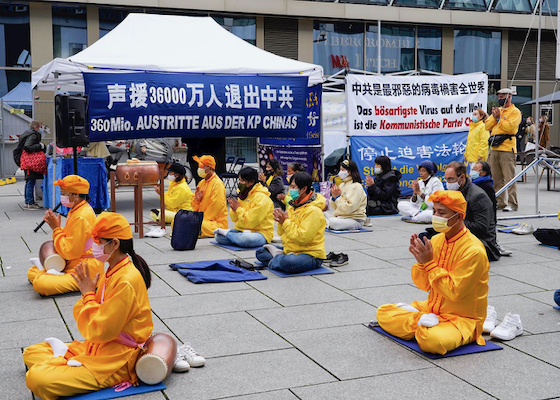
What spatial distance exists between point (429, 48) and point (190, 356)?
2715 cm

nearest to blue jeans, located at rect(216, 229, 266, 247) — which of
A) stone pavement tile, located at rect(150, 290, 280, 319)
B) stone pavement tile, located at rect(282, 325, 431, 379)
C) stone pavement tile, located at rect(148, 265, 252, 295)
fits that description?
stone pavement tile, located at rect(148, 265, 252, 295)

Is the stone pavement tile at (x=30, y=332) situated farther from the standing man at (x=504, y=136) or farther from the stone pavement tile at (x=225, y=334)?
the standing man at (x=504, y=136)

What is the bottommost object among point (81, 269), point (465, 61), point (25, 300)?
point (25, 300)

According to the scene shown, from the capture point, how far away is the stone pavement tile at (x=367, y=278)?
25.9 ft

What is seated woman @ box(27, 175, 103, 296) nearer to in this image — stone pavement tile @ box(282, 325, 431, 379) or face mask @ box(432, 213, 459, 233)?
stone pavement tile @ box(282, 325, 431, 379)

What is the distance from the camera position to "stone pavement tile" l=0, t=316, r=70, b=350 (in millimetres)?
5773

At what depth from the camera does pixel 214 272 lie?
329 inches

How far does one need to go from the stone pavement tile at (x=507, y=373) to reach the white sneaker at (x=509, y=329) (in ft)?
0.59

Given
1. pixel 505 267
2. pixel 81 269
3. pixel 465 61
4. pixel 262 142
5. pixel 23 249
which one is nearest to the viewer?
pixel 81 269

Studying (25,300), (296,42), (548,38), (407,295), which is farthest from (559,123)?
(25,300)

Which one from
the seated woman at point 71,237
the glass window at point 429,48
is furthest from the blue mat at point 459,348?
the glass window at point 429,48

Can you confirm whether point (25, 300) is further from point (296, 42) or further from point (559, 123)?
point (559, 123)

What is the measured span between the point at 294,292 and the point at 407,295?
4.02ft

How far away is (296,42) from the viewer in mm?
27891
